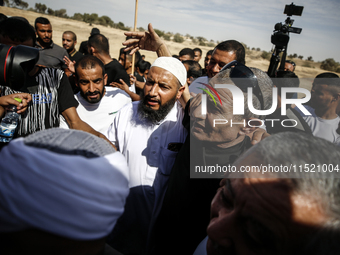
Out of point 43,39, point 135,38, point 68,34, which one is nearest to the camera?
point 135,38

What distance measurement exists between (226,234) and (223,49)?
294 centimetres

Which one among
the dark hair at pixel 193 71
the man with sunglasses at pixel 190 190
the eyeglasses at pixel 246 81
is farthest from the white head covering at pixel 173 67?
the dark hair at pixel 193 71

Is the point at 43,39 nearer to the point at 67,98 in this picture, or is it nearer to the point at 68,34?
the point at 68,34

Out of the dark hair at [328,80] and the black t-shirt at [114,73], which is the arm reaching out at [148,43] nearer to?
the black t-shirt at [114,73]

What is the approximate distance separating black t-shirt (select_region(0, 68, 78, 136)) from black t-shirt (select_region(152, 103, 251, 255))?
59.7 inches

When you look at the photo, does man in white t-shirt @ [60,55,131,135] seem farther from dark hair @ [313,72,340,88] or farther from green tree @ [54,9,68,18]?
green tree @ [54,9,68,18]

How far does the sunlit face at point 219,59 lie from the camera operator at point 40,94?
193 cm

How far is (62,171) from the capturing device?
0.64m

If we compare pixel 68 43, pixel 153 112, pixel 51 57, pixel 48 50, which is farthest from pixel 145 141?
pixel 68 43

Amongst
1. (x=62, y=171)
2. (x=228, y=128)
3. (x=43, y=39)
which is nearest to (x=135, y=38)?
(x=228, y=128)

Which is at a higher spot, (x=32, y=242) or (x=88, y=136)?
(x=88, y=136)

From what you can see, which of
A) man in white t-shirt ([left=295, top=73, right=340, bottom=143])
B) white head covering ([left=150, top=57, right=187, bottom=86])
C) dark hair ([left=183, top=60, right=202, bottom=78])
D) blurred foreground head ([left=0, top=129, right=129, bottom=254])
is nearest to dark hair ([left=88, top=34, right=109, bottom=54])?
dark hair ([left=183, top=60, right=202, bottom=78])

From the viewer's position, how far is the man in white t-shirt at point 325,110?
322 centimetres

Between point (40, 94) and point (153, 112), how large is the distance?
1195mm
